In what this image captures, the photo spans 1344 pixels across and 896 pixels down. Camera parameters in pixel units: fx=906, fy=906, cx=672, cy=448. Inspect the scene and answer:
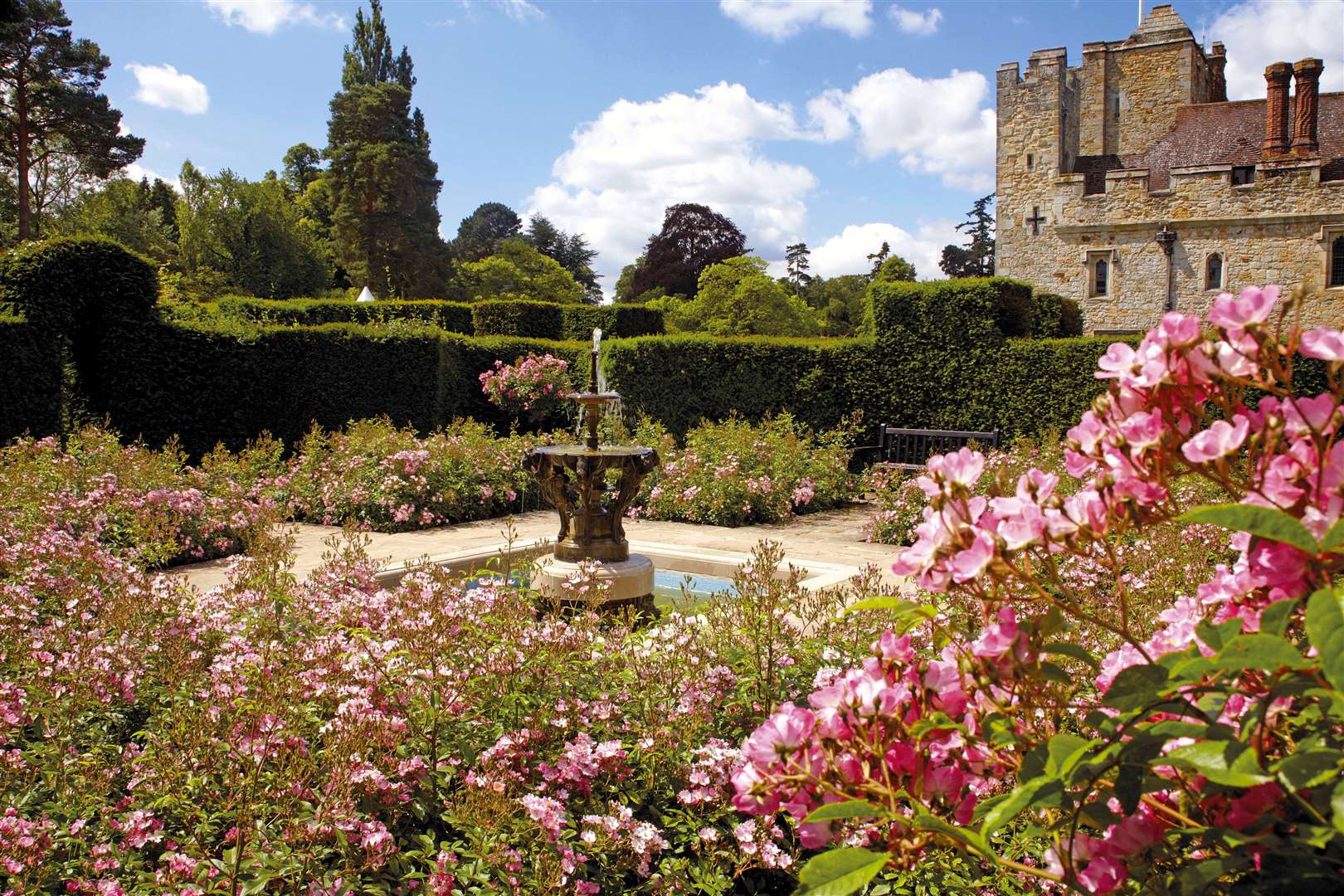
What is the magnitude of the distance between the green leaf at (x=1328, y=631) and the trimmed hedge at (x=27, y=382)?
10.9 metres

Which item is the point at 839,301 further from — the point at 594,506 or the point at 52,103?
the point at 594,506

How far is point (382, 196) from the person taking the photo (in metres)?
36.5

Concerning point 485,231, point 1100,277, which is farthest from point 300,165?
point 1100,277

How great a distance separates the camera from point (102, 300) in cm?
1031

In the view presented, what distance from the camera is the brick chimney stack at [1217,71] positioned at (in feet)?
103

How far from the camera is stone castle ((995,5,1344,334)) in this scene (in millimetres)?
23016

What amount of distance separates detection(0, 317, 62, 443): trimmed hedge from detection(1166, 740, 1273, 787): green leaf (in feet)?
35.5

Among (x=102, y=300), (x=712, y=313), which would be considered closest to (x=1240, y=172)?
(x=712, y=313)

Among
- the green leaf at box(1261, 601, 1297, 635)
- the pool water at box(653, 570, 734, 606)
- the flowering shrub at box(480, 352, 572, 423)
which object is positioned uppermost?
the flowering shrub at box(480, 352, 572, 423)

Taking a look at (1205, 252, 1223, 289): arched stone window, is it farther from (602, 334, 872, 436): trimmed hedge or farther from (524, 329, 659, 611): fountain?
(524, 329, 659, 611): fountain

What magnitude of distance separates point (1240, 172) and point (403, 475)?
2386 centimetres

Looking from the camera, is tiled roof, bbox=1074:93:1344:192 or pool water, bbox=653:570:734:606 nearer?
pool water, bbox=653:570:734:606

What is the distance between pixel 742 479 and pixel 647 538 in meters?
1.68

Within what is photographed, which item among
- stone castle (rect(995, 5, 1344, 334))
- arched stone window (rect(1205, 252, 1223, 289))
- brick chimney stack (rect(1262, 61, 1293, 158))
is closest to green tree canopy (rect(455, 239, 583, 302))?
stone castle (rect(995, 5, 1344, 334))
